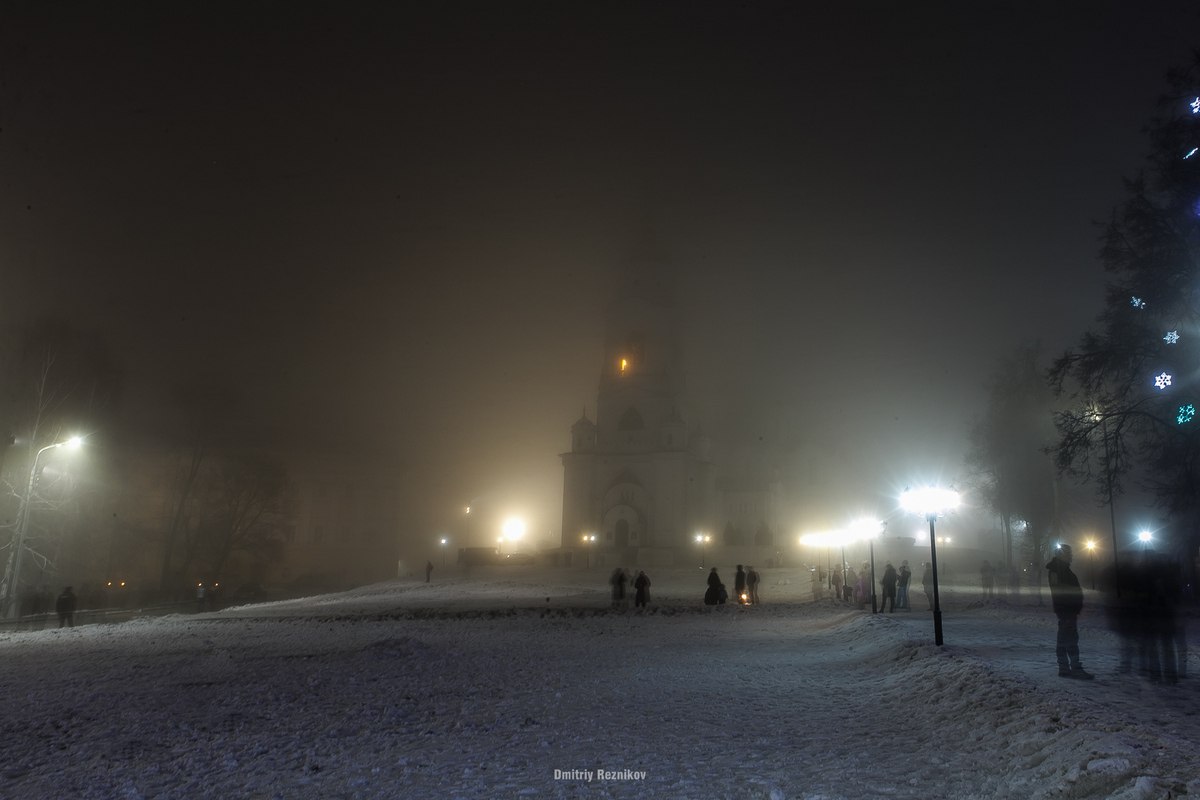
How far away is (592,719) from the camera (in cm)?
910

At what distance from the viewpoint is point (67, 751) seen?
7.68 metres

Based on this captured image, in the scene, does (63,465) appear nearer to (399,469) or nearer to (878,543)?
(399,469)

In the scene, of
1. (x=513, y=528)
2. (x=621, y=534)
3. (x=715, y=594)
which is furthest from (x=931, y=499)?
(x=513, y=528)

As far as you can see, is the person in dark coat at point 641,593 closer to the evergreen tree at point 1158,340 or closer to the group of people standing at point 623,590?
the group of people standing at point 623,590

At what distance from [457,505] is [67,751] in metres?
82.2

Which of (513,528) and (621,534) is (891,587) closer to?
(621,534)

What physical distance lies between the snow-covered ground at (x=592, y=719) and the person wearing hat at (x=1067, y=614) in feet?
1.22

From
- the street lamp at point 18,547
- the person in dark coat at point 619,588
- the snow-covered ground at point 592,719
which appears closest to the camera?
the snow-covered ground at point 592,719

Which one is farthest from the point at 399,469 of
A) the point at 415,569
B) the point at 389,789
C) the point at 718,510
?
the point at 389,789

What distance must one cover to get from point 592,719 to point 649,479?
5584 cm

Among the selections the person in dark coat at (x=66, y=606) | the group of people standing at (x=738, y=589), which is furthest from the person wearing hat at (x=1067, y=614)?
the person in dark coat at (x=66, y=606)

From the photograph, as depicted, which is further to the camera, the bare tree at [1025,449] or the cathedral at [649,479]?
the cathedral at [649,479]

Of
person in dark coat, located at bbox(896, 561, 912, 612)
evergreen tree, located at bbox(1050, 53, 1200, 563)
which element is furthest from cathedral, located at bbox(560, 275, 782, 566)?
evergreen tree, located at bbox(1050, 53, 1200, 563)

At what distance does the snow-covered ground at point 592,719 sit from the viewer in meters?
6.47
